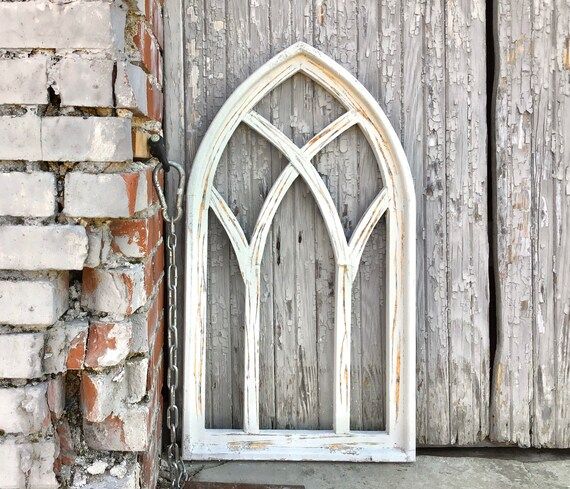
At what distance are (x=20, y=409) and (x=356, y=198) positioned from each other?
106 centimetres

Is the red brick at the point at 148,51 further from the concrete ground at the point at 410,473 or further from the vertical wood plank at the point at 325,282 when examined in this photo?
the concrete ground at the point at 410,473

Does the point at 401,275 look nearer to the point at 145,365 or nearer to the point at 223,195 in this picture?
the point at 223,195

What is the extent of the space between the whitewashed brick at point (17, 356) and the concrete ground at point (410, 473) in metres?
0.67

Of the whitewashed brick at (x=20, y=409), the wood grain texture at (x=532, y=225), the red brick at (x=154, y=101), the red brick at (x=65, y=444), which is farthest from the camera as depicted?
the wood grain texture at (x=532, y=225)

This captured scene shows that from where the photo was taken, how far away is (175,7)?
172cm

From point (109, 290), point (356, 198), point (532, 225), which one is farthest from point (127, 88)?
point (532, 225)

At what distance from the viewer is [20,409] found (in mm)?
1197

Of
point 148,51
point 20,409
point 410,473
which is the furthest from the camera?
point 410,473

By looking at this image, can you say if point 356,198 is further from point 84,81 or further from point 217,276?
point 84,81

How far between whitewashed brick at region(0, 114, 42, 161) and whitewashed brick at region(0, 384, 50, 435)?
1.57 ft

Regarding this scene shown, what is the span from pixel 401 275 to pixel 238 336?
0.52 m

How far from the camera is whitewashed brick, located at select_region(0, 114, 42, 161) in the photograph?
1.21 meters

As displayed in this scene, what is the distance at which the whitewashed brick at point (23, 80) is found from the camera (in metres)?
1.21

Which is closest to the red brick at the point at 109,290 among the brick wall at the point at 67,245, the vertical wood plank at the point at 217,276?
the brick wall at the point at 67,245
